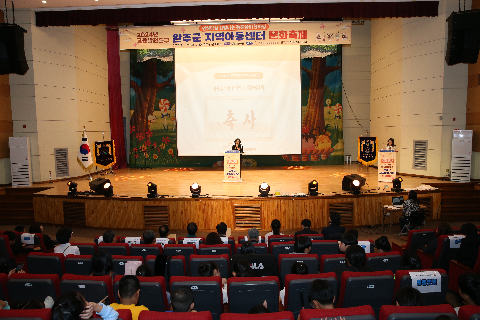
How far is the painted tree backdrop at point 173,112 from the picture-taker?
13.5 m

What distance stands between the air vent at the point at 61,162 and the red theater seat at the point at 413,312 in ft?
34.8

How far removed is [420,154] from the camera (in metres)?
10.2

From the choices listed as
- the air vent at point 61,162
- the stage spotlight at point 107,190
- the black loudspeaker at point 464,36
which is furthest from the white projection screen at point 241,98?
the black loudspeaker at point 464,36

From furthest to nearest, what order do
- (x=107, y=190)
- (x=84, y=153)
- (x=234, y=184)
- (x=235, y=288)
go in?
(x=84, y=153)
(x=234, y=184)
(x=107, y=190)
(x=235, y=288)

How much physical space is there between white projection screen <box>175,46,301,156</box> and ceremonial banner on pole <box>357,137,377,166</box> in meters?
2.15

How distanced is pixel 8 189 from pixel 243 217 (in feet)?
21.2

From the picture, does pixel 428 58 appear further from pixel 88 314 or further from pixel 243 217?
pixel 88 314

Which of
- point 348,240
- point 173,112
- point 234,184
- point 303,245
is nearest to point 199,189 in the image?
point 234,184

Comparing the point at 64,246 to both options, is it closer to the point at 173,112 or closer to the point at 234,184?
the point at 234,184

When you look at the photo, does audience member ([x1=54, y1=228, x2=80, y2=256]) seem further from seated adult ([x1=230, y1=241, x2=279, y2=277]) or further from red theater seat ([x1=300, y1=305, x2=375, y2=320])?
red theater seat ([x1=300, y1=305, x2=375, y2=320])

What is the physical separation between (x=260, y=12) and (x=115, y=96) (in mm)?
7404

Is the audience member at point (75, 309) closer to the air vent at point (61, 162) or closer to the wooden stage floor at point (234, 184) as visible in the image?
the wooden stage floor at point (234, 184)

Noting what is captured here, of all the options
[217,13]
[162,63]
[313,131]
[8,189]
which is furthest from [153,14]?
[313,131]

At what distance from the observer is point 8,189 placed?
353 inches
